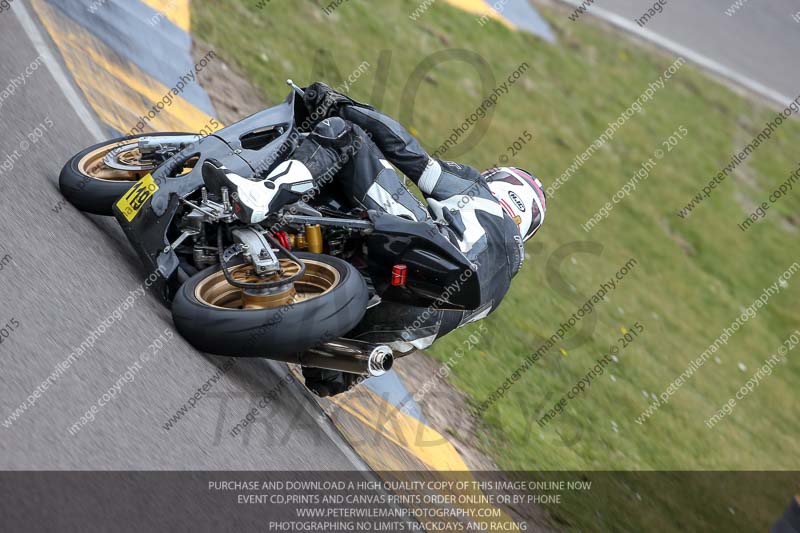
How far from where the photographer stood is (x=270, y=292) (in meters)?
5.02

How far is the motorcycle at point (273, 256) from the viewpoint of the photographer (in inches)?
192

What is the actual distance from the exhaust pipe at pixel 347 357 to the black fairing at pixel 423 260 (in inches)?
17.5

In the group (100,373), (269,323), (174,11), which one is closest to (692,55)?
(174,11)

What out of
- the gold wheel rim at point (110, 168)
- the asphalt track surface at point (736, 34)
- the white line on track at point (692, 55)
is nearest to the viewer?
the gold wheel rim at point (110, 168)

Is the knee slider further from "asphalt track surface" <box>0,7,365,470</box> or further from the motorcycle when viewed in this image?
"asphalt track surface" <box>0,7,365,470</box>

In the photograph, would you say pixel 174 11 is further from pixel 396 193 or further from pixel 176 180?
pixel 396 193

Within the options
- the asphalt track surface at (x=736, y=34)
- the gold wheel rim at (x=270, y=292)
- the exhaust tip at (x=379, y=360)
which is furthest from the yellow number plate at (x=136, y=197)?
the asphalt track surface at (x=736, y=34)

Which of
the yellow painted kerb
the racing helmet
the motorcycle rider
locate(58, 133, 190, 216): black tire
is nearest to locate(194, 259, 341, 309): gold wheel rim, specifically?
the motorcycle rider

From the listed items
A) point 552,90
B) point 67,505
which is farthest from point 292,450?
point 552,90

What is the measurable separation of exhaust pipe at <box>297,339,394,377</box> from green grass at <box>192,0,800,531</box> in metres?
2.28

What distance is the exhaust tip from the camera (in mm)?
5227

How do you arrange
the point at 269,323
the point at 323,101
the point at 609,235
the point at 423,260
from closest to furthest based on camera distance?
the point at 269,323, the point at 423,260, the point at 323,101, the point at 609,235

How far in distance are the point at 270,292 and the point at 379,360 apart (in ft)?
2.37

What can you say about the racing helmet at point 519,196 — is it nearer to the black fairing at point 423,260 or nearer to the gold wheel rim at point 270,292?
the black fairing at point 423,260
